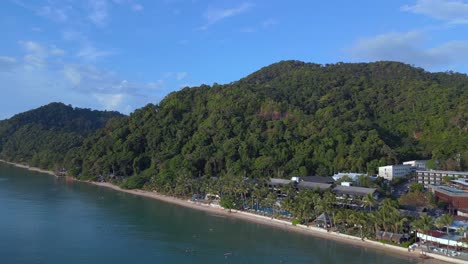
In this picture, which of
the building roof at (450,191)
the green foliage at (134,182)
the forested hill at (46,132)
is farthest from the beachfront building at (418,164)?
the forested hill at (46,132)

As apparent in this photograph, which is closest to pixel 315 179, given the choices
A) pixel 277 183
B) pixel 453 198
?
pixel 277 183

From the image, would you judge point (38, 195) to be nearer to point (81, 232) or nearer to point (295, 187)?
point (81, 232)

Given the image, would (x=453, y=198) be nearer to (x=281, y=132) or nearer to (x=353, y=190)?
(x=353, y=190)

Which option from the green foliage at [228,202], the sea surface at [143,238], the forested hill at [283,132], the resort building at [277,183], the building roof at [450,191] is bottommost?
the sea surface at [143,238]

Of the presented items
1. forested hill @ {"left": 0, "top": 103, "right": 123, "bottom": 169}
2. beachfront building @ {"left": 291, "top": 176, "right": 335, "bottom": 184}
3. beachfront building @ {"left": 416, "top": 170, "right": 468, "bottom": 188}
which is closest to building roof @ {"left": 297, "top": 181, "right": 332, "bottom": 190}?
beachfront building @ {"left": 291, "top": 176, "right": 335, "bottom": 184}

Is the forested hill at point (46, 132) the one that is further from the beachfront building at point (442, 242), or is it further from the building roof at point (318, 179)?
the beachfront building at point (442, 242)

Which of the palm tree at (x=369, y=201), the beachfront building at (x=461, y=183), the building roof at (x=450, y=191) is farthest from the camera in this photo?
the beachfront building at (x=461, y=183)

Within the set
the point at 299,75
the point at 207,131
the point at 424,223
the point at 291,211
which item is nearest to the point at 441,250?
the point at 424,223
